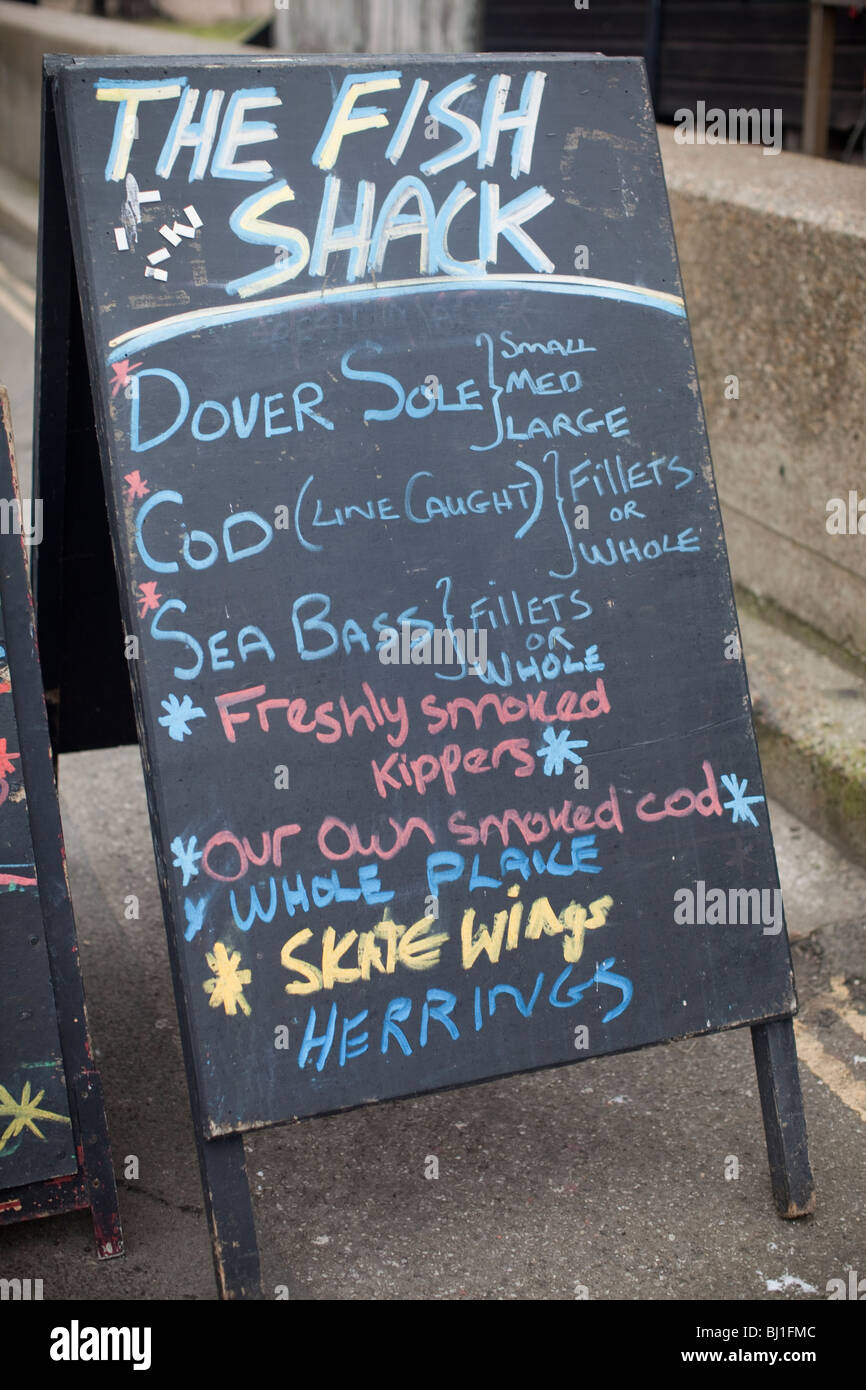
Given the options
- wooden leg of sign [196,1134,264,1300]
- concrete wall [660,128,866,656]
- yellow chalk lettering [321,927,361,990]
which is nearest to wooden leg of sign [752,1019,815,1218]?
yellow chalk lettering [321,927,361,990]

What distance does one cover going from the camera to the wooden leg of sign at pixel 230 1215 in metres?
2.72

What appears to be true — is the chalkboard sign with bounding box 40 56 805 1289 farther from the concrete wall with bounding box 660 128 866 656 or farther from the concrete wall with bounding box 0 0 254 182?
the concrete wall with bounding box 0 0 254 182

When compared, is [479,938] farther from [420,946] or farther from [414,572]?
[414,572]

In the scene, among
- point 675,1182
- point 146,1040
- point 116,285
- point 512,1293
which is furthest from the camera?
point 146,1040

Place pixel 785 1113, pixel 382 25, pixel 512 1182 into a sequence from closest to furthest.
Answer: pixel 785 1113
pixel 512 1182
pixel 382 25

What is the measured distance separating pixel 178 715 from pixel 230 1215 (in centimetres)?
94

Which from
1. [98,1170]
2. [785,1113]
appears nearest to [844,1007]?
[785,1113]

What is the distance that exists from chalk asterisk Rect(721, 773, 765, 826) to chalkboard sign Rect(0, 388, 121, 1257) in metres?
1.33

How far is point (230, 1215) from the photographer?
2.74 metres

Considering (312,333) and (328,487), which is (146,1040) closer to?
(328,487)

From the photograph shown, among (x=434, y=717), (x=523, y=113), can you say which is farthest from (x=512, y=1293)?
(x=523, y=113)

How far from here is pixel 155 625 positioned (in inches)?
105

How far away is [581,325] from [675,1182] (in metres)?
1.82

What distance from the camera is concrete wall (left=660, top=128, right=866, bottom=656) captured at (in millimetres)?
4734
